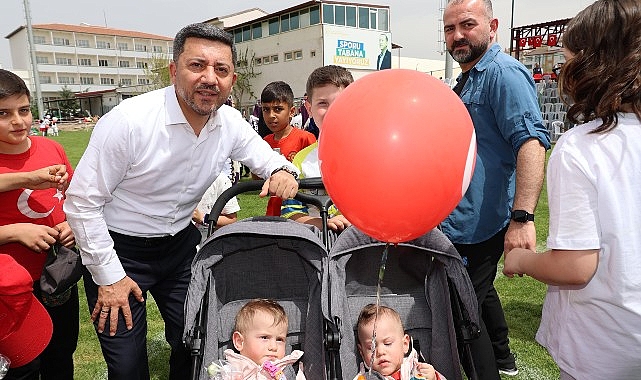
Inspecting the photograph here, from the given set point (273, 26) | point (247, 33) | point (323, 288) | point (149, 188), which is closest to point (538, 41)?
point (273, 26)

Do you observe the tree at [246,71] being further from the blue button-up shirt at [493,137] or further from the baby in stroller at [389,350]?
the baby in stroller at [389,350]

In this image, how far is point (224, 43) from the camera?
2.43 m

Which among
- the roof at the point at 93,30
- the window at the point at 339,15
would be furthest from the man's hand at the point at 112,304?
the roof at the point at 93,30

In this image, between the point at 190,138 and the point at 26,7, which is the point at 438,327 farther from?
the point at 26,7

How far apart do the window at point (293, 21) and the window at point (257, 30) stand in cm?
422

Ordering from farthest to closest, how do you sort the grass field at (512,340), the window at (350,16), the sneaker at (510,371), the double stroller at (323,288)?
the window at (350,16), the grass field at (512,340), the sneaker at (510,371), the double stroller at (323,288)

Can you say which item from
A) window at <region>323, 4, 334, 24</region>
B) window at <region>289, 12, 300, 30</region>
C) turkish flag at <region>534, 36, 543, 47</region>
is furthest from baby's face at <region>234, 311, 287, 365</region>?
window at <region>289, 12, 300, 30</region>

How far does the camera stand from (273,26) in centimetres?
4188

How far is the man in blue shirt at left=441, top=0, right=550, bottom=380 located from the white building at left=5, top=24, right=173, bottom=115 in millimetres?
71885

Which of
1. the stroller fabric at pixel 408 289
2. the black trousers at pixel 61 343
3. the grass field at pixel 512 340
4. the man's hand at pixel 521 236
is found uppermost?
the man's hand at pixel 521 236

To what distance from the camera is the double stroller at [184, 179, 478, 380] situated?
2.28 metres

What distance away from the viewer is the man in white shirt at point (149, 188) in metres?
2.20

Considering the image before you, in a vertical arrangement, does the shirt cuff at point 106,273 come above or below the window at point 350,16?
below

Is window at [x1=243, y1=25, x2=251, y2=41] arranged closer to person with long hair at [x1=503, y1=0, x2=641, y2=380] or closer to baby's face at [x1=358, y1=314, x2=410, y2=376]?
baby's face at [x1=358, y1=314, x2=410, y2=376]
